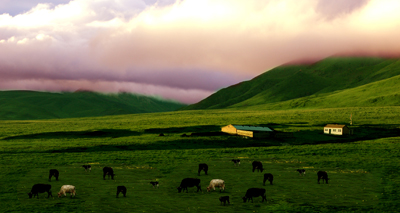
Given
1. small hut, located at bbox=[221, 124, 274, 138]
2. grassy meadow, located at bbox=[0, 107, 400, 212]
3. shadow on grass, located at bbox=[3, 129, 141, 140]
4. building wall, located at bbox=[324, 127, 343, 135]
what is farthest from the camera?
building wall, located at bbox=[324, 127, 343, 135]

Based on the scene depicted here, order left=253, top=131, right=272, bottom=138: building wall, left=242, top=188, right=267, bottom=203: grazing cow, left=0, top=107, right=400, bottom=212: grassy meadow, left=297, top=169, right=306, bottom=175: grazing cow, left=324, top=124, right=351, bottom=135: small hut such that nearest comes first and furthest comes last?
1. left=0, top=107, right=400, bottom=212: grassy meadow
2. left=242, top=188, right=267, bottom=203: grazing cow
3. left=297, top=169, right=306, bottom=175: grazing cow
4. left=253, top=131, right=272, bottom=138: building wall
5. left=324, top=124, right=351, bottom=135: small hut

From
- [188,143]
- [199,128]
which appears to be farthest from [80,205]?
[199,128]

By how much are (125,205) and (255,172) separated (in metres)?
21.9

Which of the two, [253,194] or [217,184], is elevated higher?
[217,184]

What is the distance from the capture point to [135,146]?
266ft

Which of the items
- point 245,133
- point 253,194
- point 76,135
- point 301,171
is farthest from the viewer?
point 76,135

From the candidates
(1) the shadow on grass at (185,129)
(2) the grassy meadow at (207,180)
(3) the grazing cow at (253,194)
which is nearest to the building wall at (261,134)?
(1) the shadow on grass at (185,129)

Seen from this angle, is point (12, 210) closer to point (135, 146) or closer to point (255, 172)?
point (255, 172)

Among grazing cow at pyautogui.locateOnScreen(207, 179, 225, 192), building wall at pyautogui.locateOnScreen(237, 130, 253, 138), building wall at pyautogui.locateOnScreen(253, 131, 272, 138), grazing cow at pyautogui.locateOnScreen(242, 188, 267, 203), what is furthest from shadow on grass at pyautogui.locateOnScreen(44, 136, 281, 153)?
grazing cow at pyautogui.locateOnScreen(242, 188, 267, 203)

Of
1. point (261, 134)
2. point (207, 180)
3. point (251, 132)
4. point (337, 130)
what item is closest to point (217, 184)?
point (207, 180)

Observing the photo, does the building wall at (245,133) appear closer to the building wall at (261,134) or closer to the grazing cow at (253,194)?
the building wall at (261,134)

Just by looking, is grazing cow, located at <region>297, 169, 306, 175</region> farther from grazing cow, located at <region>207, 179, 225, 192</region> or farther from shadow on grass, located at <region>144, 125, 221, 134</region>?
shadow on grass, located at <region>144, 125, 221, 134</region>

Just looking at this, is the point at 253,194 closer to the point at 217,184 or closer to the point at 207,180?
the point at 217,184

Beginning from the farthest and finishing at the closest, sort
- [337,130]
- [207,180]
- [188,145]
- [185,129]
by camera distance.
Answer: [185,129], [337,130], [188,145], [207,180]
